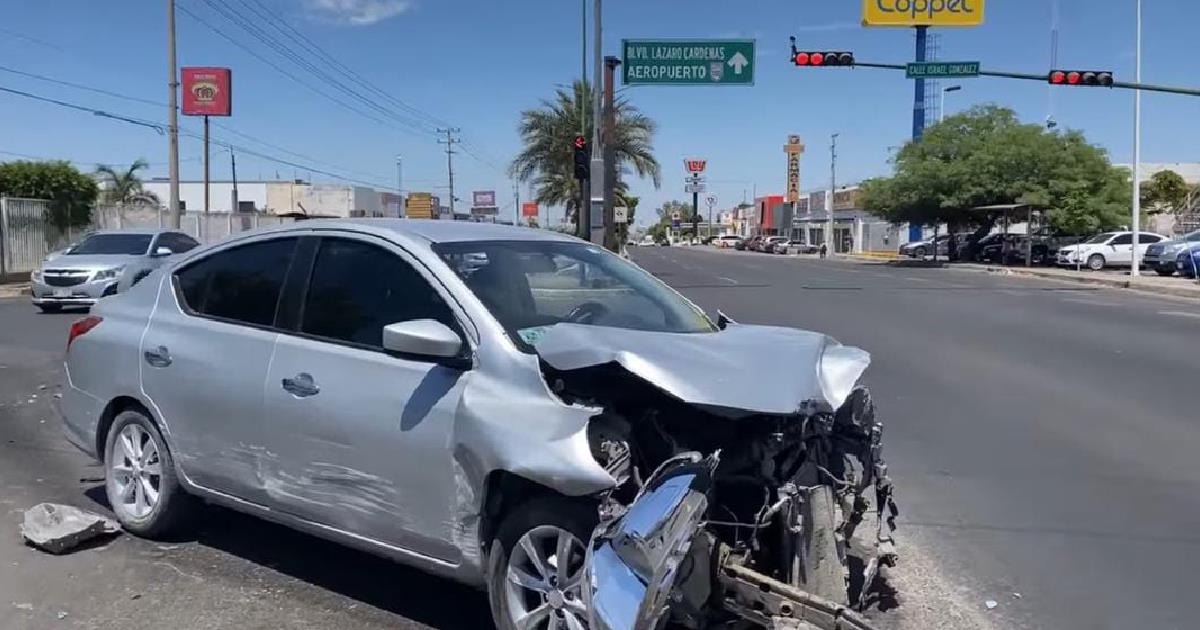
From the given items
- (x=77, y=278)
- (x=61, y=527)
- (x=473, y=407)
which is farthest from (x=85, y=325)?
(x=77, y=278)

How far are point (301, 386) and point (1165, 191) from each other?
72.5m

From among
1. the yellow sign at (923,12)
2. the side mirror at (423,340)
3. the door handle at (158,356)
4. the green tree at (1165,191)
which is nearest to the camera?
the side mirror at (423,340)

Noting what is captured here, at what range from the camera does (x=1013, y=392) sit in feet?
33.9

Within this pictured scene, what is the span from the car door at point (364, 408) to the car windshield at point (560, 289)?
0.24 m

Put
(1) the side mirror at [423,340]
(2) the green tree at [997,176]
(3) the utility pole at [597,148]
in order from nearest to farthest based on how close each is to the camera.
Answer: (1) the side mirror at [423,340], (3) the utility pole at [597,148], (2) the green tree at [997,176]

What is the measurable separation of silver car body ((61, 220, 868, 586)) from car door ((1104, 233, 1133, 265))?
4090cm

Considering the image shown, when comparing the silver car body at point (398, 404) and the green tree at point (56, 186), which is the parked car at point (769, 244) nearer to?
the green tree at point (56, 186)

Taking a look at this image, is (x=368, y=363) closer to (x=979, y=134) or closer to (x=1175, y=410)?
(x=1175, y=410)

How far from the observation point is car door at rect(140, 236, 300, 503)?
15.5 ft

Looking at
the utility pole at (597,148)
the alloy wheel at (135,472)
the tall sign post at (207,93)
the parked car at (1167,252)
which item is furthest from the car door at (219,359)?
the tall sign post at (207,93)

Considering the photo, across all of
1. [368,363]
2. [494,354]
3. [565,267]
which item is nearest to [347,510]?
[368,363]

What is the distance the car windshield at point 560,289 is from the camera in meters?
4.38

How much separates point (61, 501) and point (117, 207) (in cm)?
3256

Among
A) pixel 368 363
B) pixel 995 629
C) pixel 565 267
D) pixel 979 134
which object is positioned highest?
pixel 979 134
